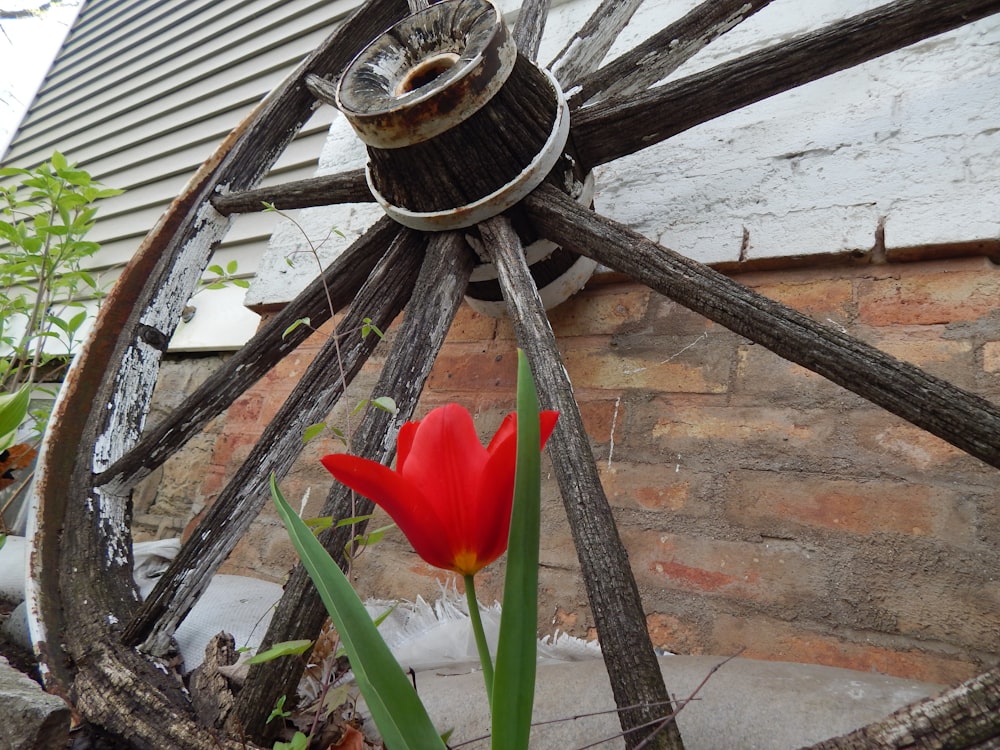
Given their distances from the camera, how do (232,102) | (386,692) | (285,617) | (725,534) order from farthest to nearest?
(232,102) → (725,534) → (285,617) → (386,692)

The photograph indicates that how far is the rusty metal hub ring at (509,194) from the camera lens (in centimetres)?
120

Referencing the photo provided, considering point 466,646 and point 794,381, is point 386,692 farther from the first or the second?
point 794,381

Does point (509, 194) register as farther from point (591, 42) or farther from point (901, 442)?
point (901, 442)

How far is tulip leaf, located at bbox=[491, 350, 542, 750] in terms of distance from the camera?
462 millimetres

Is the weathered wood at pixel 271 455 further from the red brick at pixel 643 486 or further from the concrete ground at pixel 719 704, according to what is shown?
the red brick at pixel 643 486

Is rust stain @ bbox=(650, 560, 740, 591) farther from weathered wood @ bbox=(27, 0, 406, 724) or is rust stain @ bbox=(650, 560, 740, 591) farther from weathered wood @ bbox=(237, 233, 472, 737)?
weathered wood @ bbox=(27, 0, 406, 724)

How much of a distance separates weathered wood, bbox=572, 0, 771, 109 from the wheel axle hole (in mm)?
313

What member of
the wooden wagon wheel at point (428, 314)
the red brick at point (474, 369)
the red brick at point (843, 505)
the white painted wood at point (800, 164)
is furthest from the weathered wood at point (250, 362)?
the red brick at point (843, 505)

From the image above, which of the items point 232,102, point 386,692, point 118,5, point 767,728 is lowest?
point 767,728

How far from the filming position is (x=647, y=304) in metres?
1.52

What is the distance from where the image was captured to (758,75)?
3.81 ft

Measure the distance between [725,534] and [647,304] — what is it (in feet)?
1.71

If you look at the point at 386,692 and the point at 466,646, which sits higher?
the point at 386,692

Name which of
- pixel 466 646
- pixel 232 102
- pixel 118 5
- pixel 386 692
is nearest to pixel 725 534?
pixel 466 646
